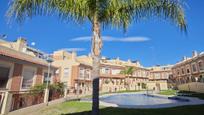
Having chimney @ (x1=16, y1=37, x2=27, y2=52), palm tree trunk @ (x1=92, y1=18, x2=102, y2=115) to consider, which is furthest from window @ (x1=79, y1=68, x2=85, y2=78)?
palm tree trunk @ (x1=92, y1=18, x2=102, y2=115)

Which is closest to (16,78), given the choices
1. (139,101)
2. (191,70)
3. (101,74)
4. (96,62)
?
(96,62)

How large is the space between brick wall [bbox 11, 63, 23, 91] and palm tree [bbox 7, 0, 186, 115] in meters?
12.6

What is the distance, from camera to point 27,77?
61.8ft

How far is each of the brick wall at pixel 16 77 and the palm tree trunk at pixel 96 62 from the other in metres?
13.4

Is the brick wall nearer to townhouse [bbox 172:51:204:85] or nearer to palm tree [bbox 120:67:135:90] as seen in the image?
townhouse [bbox 172:51:204:85]

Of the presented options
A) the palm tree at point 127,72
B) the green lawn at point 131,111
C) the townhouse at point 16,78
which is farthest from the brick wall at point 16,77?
the palm tree at point 127,72

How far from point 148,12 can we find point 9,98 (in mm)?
12134

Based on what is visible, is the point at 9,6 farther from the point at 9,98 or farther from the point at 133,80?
the point at 133,80

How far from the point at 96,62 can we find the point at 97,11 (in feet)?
5.47

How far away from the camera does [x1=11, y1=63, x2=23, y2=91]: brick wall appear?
1635 cm

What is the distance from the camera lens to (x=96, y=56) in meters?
5.26

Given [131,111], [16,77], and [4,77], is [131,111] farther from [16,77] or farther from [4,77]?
[4,77]

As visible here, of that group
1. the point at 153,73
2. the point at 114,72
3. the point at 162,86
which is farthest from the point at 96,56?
the point at 153,73

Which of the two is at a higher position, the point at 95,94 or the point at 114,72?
the point at 114,72
